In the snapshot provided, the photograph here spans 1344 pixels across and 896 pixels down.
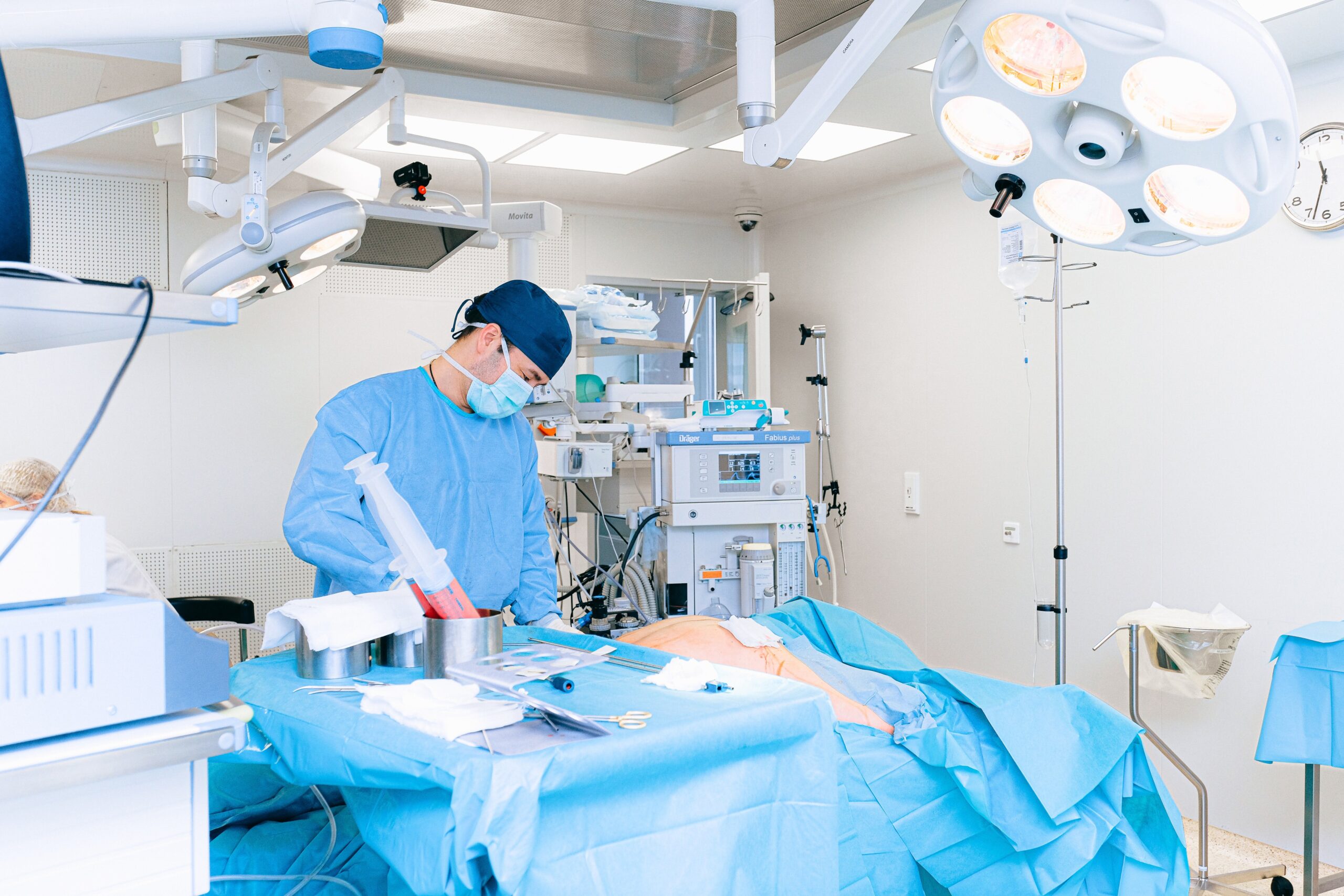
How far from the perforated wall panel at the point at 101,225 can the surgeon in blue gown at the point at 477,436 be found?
8.57 ft

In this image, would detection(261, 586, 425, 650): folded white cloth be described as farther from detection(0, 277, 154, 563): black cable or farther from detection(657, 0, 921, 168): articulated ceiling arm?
detection(657, 0, 921, 168): articulated ceiling arm

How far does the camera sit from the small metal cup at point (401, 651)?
1.67 metres

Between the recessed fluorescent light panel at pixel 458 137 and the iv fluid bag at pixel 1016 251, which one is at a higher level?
the recessed fluorescent light panel at pixel 458 137

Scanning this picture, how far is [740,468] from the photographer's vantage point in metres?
3.53

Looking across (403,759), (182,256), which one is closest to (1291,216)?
(403,759)

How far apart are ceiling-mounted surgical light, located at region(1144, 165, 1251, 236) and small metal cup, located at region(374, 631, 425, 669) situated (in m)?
1.28

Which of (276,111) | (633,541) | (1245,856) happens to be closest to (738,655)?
(633,541)

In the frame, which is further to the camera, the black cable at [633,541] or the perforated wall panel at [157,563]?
the perforated wall panel at [157,563]

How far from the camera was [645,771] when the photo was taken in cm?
124

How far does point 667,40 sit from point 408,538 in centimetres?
171

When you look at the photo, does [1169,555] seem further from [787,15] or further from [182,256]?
[182,256]

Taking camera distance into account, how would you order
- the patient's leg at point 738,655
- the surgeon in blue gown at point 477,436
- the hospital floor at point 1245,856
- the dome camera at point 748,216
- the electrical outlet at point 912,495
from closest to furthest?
1. the patient's leg at point 738,655
2. the surgeon in blue gown at point 477,436
3. the hospital floor at point 1245,856
4. the electrical outlet at point 912,495
5. the dome camera at point 748,216

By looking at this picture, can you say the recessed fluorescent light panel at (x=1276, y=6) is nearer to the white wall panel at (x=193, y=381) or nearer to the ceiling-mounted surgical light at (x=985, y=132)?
the ceiling-mounted surgical light at (x=985, y=132)

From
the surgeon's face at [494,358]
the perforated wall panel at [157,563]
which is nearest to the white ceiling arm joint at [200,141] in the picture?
the surgeon's face at [494,358]
